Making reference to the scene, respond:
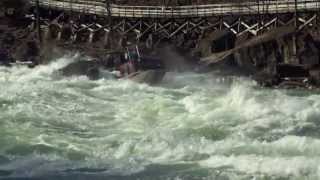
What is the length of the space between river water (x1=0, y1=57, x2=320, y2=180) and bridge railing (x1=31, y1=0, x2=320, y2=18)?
8.72m

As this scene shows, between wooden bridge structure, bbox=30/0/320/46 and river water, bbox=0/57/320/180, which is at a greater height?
wooden bridge structure, bbox=30/0/320/46

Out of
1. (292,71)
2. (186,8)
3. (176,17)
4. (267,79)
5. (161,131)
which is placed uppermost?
(186,8)

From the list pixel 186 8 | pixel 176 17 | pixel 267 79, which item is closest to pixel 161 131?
pixel 267 79

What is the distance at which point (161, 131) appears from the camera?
24.0 m

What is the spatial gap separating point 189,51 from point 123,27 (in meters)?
6.79

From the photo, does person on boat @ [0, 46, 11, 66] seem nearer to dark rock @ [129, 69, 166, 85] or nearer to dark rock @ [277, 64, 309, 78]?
dark rock @ [129, 69, 166, 85]

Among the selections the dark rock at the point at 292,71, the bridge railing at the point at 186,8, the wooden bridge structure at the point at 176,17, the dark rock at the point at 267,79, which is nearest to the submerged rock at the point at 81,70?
the wooden bridge structure at the point at 176,17

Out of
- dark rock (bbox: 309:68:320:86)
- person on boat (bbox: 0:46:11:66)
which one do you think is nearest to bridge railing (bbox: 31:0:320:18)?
person on boat (bbox: 0:46:11:66)

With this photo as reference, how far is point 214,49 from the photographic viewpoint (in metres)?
39.6

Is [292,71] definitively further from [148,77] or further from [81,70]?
[81,70]

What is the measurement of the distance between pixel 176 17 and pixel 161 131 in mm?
21800

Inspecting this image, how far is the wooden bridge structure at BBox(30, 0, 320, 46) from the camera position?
4088cm

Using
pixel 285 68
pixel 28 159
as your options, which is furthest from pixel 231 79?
pixel 28 159

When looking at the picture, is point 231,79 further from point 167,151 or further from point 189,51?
point 167,151
